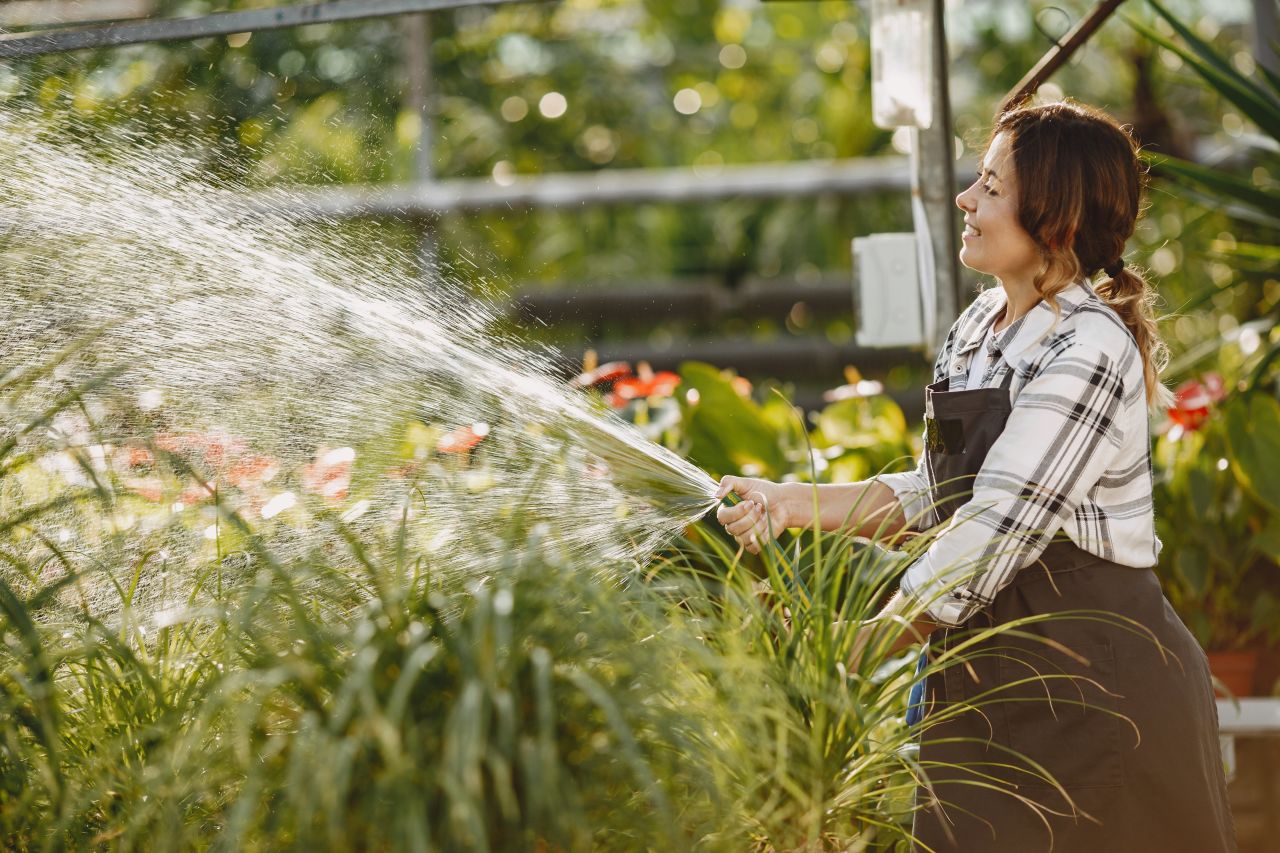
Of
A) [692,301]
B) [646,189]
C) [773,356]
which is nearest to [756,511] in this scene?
[773,356]

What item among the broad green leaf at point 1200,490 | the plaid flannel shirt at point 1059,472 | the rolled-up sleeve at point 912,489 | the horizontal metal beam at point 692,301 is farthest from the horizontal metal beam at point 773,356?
the plaid flannel shirt at point 1059,472

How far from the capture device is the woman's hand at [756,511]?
1.77 m

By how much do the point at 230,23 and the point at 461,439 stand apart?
1.28 meters

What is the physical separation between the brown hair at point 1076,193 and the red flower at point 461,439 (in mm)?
899

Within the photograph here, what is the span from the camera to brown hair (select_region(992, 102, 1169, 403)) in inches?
67.0

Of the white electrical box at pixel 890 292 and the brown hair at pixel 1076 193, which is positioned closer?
the brown hair at pixel 1076 193

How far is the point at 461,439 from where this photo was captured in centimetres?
215

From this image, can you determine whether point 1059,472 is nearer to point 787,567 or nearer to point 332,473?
point 787,567

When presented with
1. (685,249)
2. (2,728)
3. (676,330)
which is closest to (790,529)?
(2,728)

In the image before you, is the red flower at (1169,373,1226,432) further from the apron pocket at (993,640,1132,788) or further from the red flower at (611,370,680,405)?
the apron pocket at (993,640,1132,788)

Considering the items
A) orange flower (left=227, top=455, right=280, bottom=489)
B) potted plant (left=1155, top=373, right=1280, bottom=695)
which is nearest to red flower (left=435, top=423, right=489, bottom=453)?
orange flower (left=227, top=455, right=280, bottom=489)

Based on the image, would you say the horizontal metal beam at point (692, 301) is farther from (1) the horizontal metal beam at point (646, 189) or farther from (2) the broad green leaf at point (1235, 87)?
(2) the broad green leaf at point (1235, 87)

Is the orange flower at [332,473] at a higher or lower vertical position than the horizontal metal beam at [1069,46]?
lower

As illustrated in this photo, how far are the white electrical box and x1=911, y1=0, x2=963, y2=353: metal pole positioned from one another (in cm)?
4
